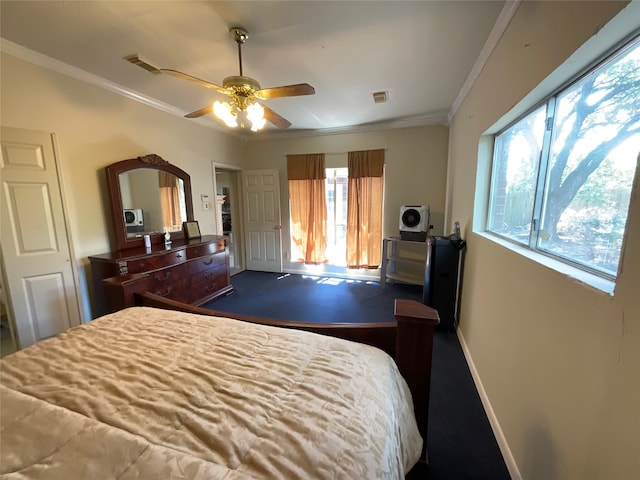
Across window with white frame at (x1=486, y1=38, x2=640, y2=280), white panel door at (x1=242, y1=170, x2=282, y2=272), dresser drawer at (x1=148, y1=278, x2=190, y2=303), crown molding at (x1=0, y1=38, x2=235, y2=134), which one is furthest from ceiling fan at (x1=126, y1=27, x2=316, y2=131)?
white panel door at (x1=242, y1=170, x2=282, y2=272)

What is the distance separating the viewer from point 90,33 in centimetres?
188

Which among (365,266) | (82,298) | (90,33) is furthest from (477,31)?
(82,298)

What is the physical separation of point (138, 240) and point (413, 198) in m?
3.82

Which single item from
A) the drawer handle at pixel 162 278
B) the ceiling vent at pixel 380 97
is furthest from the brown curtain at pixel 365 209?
the drawer handle at pixel 162 278

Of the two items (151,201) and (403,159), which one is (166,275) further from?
(403,159)

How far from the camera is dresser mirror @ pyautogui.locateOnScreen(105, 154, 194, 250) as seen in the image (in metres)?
2.78

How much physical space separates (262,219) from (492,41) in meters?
3.94

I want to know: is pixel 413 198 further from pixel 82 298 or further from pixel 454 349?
pixel 82 298

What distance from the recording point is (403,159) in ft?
12.9

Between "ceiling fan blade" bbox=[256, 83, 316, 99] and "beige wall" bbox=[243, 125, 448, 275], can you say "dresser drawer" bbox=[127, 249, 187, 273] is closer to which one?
"ceiling fan blade" bbox=[256, 83, 316, 99]

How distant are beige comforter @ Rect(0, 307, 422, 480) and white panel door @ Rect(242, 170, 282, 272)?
3.56 metres

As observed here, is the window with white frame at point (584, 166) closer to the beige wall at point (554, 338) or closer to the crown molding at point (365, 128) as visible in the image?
the beige wall at point (554, 338)

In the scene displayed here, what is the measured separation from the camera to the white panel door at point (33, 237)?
2.03m

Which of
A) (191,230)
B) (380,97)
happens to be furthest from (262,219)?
(380,97)
